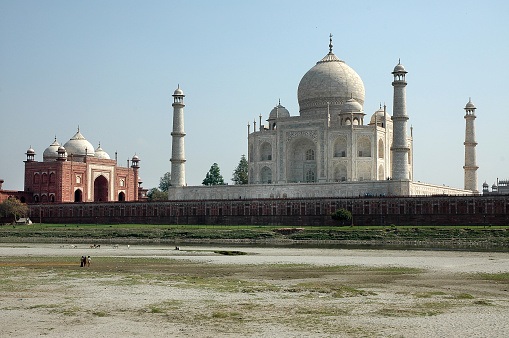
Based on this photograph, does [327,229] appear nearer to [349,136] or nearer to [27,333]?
[349,136]

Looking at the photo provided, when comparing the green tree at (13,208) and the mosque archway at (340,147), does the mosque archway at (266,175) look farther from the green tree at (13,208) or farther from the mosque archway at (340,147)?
the green tree at (13,208)

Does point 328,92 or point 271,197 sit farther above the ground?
Result: point 328,92

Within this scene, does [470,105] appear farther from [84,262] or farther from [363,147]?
[84,262]

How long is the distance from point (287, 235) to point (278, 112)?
66.9 ft

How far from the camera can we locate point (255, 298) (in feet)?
58.4

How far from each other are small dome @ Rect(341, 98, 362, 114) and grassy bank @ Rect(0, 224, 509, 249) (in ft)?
53.3

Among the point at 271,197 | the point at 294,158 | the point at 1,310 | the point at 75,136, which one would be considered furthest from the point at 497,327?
the point at 75,136

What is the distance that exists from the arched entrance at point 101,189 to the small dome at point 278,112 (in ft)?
75.2

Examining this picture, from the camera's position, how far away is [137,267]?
1029 inches

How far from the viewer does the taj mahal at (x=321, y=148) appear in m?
59.7

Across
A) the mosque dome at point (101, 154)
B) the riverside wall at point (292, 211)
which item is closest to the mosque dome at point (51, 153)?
the mosque dome at point (101, 154)

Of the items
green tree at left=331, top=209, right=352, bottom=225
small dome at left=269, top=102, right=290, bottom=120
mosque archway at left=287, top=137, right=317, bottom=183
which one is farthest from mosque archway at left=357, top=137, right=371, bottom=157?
green tree at left=331, top=209, right=352, bottom=225

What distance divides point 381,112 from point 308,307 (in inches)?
1938

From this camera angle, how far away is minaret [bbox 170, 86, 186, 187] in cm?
6338
